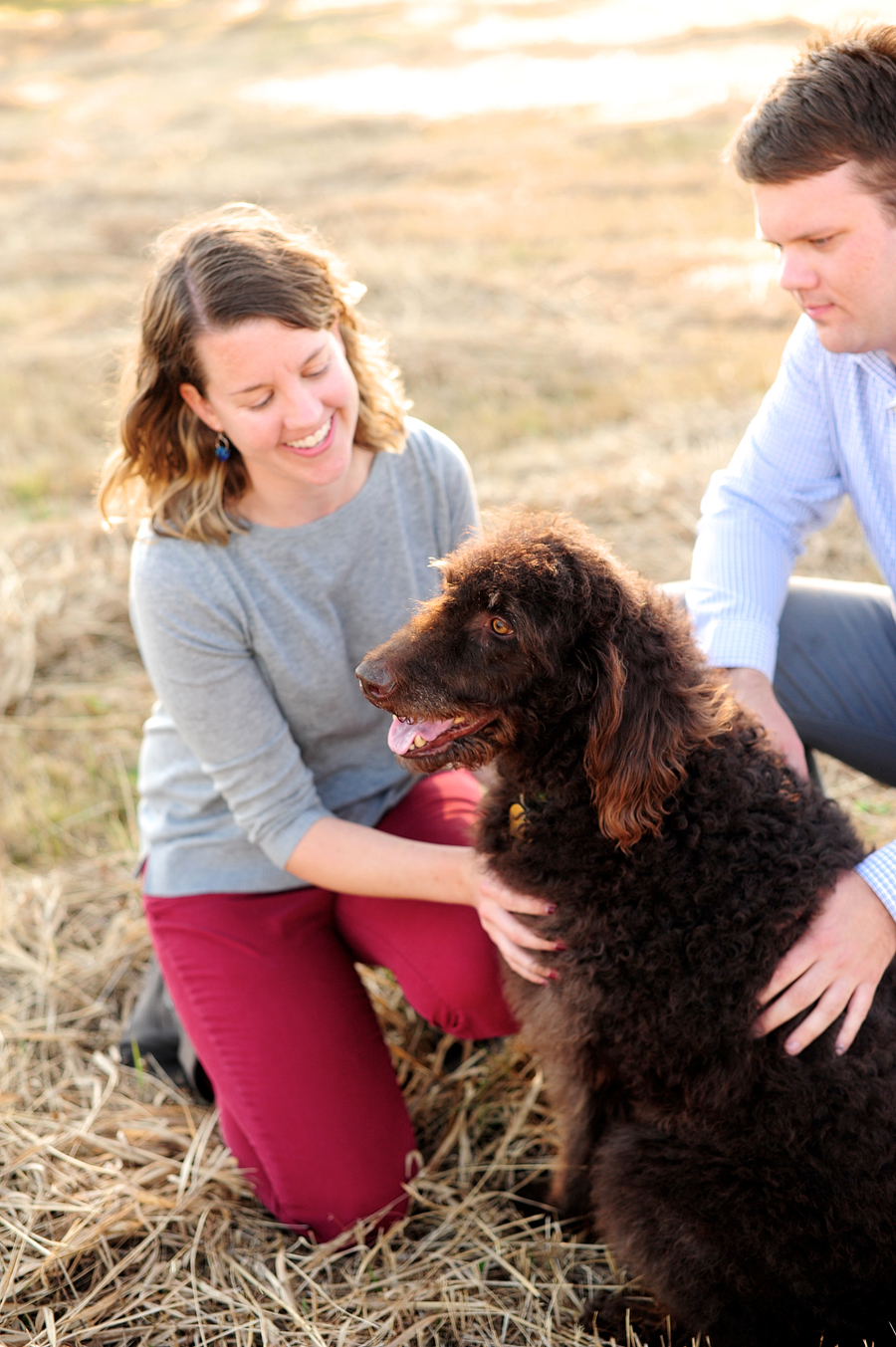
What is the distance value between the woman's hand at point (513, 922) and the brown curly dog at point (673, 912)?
5 cm

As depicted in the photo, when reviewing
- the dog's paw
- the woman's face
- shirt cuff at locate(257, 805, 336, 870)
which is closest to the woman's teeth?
the woman's face

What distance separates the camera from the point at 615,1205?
7.41 feet

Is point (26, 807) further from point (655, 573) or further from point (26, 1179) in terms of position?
point (655, 573)

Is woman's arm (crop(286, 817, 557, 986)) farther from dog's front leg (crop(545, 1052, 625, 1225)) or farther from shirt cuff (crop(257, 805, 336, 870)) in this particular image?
dog's front leg (crop(545, 1052, 625, 1225))

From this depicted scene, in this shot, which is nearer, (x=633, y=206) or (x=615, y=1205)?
(x=615, y=1205)

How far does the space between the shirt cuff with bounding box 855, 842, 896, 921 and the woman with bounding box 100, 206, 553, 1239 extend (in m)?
0.86

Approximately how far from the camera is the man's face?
2379 millimetres

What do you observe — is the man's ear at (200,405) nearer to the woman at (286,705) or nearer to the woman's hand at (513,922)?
the woman at (286,705)

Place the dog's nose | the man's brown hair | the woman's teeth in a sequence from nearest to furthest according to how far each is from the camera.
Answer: the dog's nose
the man's brown hair
the woman's teeth

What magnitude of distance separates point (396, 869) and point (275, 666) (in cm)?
64

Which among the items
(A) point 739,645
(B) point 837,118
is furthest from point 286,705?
(B) point 837,118

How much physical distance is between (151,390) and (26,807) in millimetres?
2097

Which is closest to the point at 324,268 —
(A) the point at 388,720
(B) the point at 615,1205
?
(A) the point at 388,720

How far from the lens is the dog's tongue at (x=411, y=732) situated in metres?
2.31
